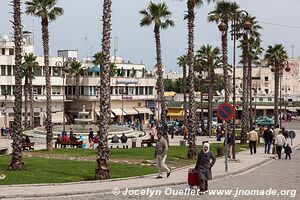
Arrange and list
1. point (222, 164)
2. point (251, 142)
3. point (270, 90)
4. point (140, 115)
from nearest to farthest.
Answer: point (222, 164)
point (251, 142)
point (140, 115)
point (270, 90)

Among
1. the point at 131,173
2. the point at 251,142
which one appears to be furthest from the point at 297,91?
the point at 131,173

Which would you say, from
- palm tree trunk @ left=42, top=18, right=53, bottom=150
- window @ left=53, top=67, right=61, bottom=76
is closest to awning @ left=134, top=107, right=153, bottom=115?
window @ left=53, top=67, right=61, bottom=76

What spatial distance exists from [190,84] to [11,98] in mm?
53585

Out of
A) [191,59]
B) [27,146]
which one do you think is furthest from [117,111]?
[191,59]

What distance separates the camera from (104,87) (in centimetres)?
2194

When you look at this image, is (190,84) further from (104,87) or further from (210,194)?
(210,194)

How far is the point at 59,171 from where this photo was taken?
76.2 feet

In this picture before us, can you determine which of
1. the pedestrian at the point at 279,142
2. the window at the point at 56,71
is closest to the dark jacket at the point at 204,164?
the pedestrian at the point at 279,142

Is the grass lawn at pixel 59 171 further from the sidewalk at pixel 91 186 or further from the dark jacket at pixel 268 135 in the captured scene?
the dark jacket at pixel 268 135

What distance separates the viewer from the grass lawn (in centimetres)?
2080

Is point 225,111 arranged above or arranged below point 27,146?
above

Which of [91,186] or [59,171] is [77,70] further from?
[91,186]

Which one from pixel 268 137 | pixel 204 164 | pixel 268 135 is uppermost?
pixel 204 164

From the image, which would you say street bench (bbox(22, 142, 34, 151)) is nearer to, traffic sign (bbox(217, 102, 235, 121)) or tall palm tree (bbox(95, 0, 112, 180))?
traffic sign (bbox(217, 102, 235, 121))
